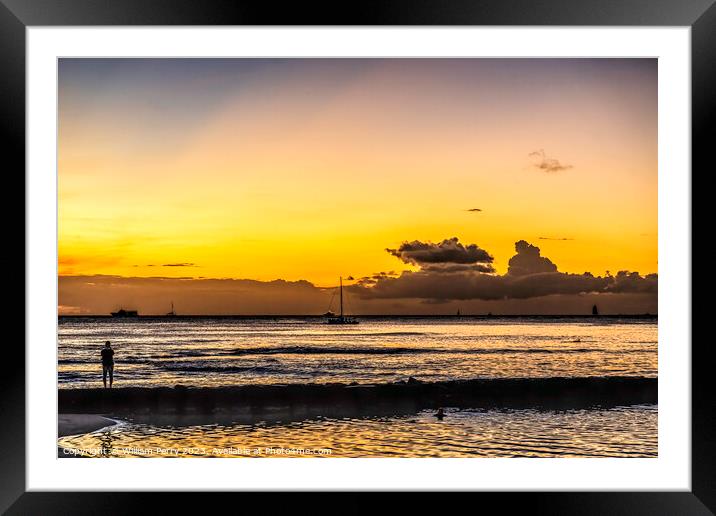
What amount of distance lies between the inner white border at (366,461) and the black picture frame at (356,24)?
0.04 metres

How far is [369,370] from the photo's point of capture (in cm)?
1786

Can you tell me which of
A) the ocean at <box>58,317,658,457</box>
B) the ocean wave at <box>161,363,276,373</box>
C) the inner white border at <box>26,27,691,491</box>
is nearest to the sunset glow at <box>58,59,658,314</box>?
the ocean at <box>58,317,658,457</box>

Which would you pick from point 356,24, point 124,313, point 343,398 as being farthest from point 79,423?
point 124,313

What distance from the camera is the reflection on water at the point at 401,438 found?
24.1 feet

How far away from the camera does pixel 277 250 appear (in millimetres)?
20094

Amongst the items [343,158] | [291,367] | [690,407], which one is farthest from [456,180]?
[690,407]

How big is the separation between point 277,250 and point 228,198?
8.41ft

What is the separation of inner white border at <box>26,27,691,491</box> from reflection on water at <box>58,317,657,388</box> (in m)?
13.7

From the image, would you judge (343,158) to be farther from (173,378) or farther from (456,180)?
(173,378)

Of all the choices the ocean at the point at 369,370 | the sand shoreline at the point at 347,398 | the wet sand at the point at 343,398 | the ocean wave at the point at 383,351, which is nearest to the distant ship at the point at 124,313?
the ocean at the point at 369,370

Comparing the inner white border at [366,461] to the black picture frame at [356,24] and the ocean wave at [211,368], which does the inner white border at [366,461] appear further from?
the ocean wave at [211,368]

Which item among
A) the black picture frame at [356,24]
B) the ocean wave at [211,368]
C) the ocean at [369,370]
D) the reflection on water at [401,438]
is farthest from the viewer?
the ocean wave at [211,368]

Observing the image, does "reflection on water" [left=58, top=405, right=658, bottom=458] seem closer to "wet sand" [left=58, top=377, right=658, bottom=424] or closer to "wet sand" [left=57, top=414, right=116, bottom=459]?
"wet sand" [left=57, top=414, right=116, bottom=459]

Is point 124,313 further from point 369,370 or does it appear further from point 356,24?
point 356,24
